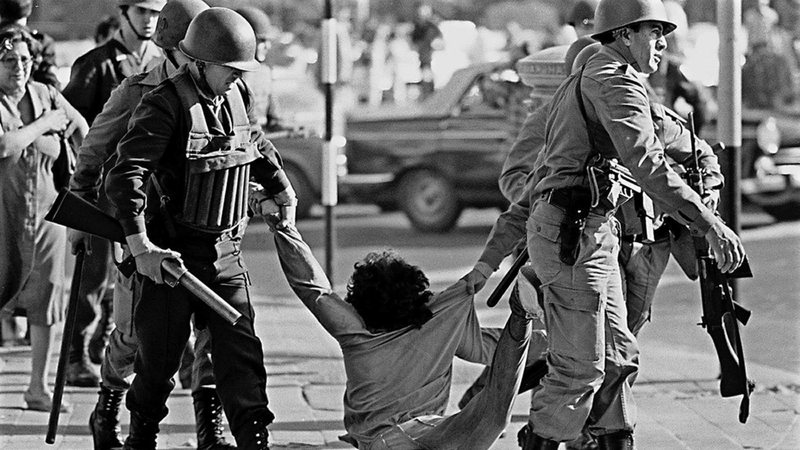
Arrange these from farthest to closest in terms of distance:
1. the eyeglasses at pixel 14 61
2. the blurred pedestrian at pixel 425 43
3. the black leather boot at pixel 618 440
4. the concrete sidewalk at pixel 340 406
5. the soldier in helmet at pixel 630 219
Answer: the blurred pedestrian at pixel 425 43 < the eyeglasses at pixel 14 61 < the concrete sidewalk at pixel 340 406 < the soldier in helmet at pixel 630 219 < the black leather boot at pixel 618 440

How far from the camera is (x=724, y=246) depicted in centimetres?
532

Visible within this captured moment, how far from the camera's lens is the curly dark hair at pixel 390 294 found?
567 cm

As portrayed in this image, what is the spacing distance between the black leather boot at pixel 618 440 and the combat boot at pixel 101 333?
3578 millimetres

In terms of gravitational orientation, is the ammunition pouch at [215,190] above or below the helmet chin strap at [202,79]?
below

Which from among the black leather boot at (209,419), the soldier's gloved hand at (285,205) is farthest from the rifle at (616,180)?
the black leather boot at (209,419)

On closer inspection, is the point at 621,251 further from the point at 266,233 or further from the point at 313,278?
the point at 266,233

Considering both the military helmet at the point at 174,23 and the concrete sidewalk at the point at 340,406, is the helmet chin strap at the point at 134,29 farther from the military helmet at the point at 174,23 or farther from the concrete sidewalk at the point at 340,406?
the concrete sidewalk at the point at 340,406

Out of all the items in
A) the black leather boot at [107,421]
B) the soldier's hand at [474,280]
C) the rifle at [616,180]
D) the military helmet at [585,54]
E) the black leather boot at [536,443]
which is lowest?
the black leather boot at [107,421]

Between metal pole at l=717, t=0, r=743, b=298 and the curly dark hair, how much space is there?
3.05 meters

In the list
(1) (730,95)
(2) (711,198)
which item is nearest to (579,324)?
(2) (711,198)

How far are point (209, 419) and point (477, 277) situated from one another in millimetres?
1341

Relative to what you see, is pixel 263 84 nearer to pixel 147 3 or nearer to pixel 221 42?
pixel 147 3

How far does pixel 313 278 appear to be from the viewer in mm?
5887

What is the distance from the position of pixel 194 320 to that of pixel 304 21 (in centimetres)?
2787
